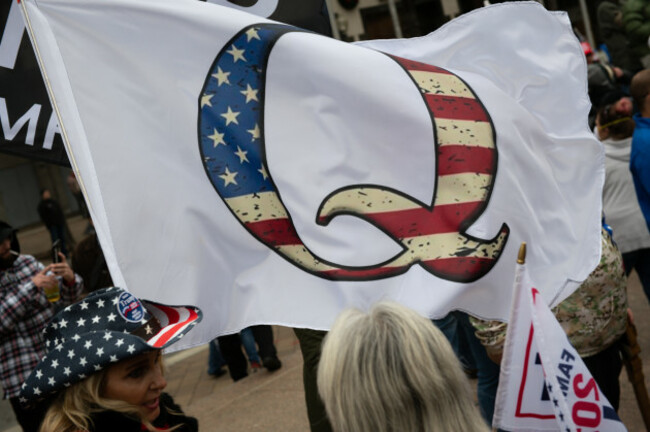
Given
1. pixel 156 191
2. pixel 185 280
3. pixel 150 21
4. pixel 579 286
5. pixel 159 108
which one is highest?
pixel 150 21

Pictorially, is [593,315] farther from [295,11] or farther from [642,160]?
[295,11]

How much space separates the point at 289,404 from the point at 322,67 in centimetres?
337

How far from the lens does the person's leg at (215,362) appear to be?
7578mm

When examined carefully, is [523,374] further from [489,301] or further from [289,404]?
[289,404]

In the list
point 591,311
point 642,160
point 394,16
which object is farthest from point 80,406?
point 394,16

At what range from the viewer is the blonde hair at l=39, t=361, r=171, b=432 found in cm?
225

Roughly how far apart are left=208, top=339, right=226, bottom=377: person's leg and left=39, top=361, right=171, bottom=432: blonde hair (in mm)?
5283

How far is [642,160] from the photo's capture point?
183 inches

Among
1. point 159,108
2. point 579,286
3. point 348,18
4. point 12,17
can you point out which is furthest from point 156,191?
point 348,18

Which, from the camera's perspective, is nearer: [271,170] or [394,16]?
[271,170]

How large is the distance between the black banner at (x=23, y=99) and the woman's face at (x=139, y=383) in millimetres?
1248

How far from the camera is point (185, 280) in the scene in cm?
282

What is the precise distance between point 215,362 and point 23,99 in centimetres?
466

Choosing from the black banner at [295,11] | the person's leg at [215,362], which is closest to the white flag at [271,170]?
the black banner at [295,11]
